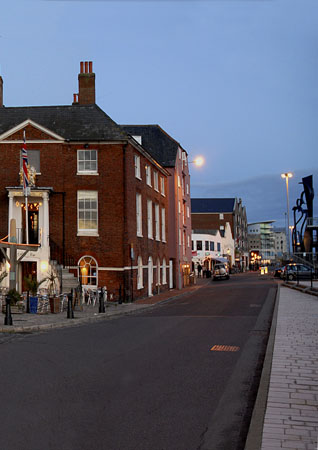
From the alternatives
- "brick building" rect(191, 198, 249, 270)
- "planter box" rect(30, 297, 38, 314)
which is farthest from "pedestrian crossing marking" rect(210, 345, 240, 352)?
"brick building" rect(191, 198, 249, 270)

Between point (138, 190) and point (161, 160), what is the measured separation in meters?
12.2

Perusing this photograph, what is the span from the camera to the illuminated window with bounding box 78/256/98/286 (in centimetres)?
2747

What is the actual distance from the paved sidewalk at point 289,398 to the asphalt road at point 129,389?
33 cm

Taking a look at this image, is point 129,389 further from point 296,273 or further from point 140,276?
point 296,273

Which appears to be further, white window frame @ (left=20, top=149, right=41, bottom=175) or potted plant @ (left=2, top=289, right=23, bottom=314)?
white window frame @ (left=20, top=149, right=41, bottom=175)

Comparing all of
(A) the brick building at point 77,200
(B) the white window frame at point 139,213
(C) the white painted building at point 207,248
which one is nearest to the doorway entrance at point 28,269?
(A) the brick building at point 77,200

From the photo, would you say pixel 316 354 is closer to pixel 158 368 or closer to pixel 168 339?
pixel 158 368

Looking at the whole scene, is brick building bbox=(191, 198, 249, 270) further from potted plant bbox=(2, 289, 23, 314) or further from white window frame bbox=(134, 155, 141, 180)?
potted plant bbox=(2, 289, 23, 314)

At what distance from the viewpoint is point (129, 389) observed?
769 centimetres

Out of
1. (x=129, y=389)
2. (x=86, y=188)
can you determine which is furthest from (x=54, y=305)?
(x=129, y=389)

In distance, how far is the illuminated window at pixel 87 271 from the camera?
27469 millimetres

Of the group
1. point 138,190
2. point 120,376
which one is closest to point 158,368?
point 120,376

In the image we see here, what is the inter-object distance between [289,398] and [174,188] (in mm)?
34804

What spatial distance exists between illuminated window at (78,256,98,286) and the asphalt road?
523 inches
